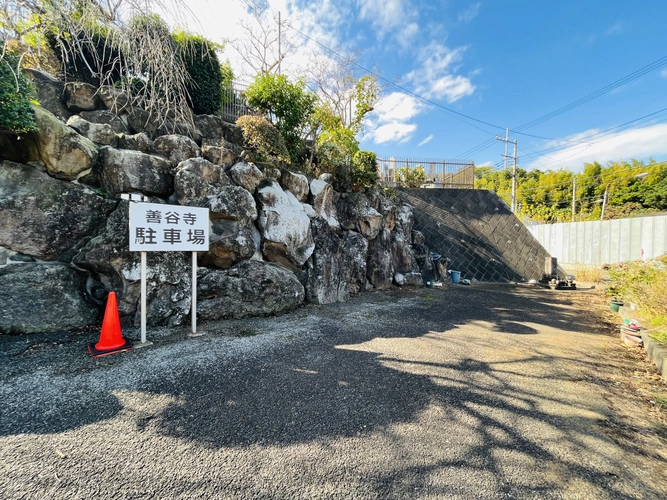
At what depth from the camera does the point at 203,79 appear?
5.97 meters

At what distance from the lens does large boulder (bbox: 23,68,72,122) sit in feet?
14.3

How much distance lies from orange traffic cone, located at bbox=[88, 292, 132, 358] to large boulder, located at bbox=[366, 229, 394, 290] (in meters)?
5.19

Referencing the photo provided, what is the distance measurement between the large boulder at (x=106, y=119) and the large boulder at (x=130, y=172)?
96cm

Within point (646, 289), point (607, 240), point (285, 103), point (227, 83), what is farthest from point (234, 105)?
point (607, 240)

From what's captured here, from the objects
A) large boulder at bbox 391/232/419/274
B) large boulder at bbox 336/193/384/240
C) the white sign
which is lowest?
large boulder at bbox 391/232/419/274

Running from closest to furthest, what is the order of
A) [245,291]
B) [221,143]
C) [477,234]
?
[245,291], [221,143], [477,234]

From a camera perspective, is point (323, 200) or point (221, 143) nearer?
point (221, 143)

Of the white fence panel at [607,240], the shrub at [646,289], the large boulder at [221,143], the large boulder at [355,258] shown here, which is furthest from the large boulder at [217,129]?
the white fence panel at [607,240]

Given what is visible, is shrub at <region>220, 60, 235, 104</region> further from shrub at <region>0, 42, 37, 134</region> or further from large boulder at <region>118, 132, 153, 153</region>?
shrub at <region>0, 42, 37, 134</region>

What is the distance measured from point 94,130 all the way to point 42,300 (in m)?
2.60

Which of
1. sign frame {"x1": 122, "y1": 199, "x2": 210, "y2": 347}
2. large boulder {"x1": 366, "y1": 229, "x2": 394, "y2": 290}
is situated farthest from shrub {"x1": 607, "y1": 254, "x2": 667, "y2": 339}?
sign frame {"x1": 122, "y1": 199, "x2": 210, "y2": 347}

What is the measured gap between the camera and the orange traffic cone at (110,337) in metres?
2.95

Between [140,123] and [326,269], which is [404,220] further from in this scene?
[140,123]

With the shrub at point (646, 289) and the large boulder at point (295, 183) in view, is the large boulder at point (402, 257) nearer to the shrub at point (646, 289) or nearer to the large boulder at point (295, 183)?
the large boulder at point (295, 183)
